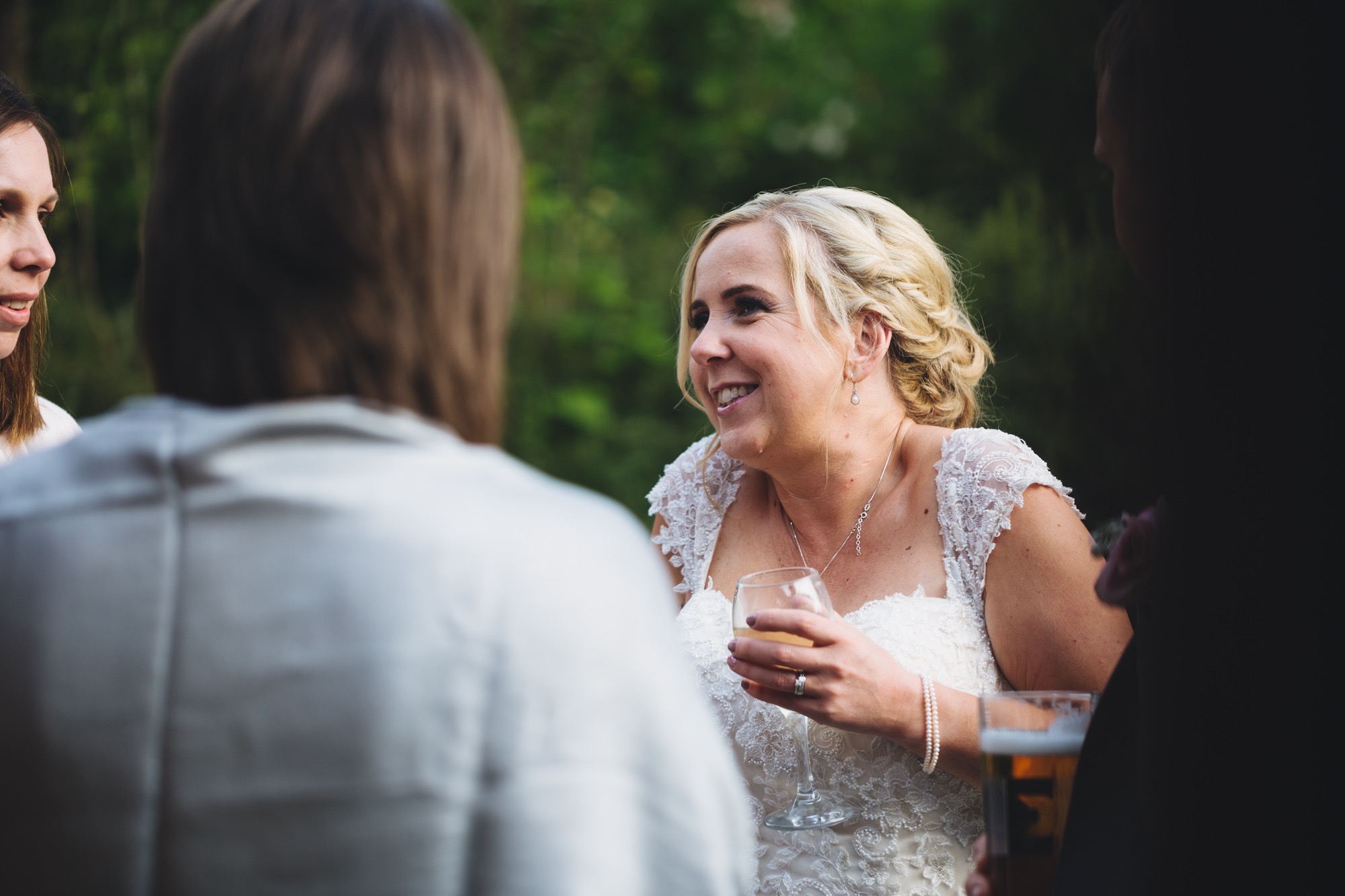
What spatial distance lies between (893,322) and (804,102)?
11.3m

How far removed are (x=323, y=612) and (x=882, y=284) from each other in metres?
2.63

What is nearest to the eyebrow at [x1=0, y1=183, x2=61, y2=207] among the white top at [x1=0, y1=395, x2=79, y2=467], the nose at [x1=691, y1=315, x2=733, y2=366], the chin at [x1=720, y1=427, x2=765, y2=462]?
the white top at [x1=0, y1=395, x2=79, y2=467]

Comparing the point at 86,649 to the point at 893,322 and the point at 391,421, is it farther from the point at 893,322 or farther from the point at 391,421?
the point at 893,322

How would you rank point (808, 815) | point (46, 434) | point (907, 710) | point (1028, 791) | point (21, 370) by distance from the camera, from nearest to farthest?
point (1028, 791) → point (907, 710) → point (808, 815) → point (21, 370) → point (46, 434)

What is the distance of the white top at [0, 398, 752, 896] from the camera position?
1189 millimetres

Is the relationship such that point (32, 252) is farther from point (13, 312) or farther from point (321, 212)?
point (321, 212)

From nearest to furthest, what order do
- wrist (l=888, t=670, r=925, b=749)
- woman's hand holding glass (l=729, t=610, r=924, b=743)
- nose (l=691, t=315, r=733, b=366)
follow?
woman's hand holding glass (l=729, t=610, r=924, b=743) → wrist (l=888, t=670, r=925, b=749) → nose (l=691, t=315, r=733, b=366)

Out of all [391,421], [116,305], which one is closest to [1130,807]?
[391,421]

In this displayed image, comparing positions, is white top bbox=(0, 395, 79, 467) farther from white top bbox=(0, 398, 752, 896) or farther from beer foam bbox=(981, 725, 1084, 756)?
beer foam bbox=(981, 725, 1084, 756)

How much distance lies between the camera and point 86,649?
1219 mm

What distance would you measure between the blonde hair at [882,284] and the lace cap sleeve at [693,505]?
0.92 ft

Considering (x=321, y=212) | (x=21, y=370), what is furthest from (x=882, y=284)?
(x=21, y=370)

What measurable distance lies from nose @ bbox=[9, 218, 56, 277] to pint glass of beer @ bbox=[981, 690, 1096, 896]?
2717 mm

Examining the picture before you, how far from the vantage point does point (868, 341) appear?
3520mm
